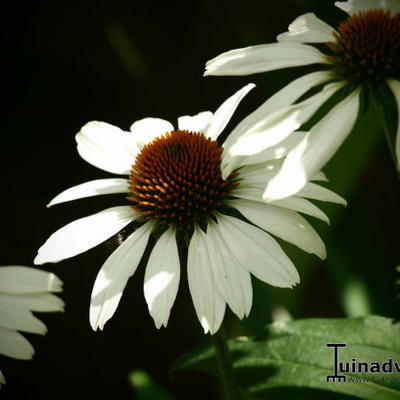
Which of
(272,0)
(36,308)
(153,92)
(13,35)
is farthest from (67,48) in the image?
(36,308)

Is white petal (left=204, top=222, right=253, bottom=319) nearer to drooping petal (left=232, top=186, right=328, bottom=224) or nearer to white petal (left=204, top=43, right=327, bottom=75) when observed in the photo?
drooping petal (left=232, top=186, right=328, bottom=224)

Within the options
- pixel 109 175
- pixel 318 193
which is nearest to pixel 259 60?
pixel 318 193

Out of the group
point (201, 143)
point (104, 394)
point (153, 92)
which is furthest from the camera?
point (153, 92)

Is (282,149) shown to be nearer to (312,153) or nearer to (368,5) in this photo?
(312,153)

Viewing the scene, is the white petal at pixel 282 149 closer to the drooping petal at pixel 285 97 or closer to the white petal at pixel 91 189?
the drooping petal at pixel 285 97

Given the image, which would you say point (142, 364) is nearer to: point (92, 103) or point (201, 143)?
point (92, 103)

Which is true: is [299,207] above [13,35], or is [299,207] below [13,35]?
below
